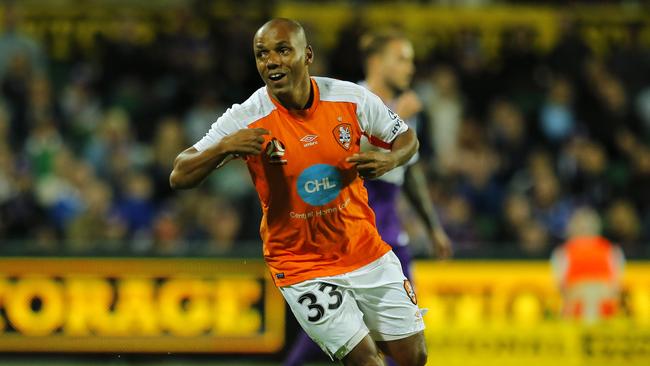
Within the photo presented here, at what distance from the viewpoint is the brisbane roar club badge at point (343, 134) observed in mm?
5402

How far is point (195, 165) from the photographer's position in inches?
199

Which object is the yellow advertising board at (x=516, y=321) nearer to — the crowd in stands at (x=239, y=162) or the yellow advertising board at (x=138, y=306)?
the crowd in stands at (x=239, y=162)

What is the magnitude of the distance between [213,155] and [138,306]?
237 inches

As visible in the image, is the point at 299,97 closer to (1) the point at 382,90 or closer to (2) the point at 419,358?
(2) the point at 419,358

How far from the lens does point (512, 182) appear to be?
1302 centimetres

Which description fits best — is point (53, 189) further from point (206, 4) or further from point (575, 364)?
point (575, 364)

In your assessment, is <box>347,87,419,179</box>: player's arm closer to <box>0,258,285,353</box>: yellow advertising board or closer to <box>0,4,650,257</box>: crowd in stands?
<box>0,258,285,353</box>: yellow advertising board

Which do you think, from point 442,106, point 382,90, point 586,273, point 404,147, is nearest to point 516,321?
point 586,273

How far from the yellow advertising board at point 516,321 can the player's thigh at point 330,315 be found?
5.04 m

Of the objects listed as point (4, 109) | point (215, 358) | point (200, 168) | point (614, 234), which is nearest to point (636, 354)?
point (614, 234)

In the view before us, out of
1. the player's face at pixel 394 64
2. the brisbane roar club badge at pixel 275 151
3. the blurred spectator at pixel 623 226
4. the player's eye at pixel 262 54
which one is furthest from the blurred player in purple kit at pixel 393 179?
the blurred spectator at pixel 623 226

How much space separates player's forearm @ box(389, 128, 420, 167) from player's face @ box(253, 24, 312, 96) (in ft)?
2.01

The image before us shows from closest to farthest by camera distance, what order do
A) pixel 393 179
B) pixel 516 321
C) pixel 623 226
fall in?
pixel 393 179
pixel 516 321
pixel 623 226

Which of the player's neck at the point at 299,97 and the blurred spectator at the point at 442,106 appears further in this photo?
the blurred spectator at the point at 442,106
